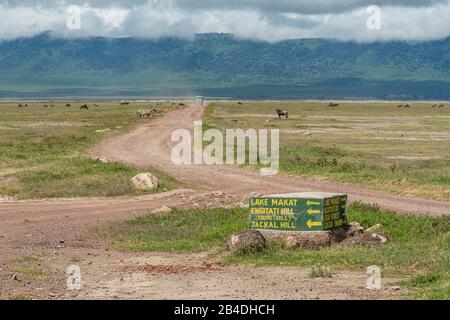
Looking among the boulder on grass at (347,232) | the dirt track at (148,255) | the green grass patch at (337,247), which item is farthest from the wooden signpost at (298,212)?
the dirt track at (148,255)

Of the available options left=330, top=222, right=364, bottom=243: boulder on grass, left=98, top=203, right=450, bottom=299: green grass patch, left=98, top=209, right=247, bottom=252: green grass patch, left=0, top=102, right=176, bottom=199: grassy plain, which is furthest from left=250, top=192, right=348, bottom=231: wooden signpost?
left=0, top=102, right=176, bottom=199: grassy plain

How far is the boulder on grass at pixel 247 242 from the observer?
2192 cm

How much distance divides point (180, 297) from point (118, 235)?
34.3 feet

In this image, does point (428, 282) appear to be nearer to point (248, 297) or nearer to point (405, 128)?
point (248, 297)

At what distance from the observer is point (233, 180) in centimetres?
3909

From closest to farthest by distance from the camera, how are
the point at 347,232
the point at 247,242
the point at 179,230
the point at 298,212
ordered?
the point at 247,242 → the point at 298,212 → the point at 347,232 → the point at 179,230

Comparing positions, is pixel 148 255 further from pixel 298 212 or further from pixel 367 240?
pixel 367 240

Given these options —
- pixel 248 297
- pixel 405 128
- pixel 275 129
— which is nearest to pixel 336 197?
pixel 248 297

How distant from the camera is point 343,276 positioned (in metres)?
18.8

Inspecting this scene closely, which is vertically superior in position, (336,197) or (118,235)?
(336,197)

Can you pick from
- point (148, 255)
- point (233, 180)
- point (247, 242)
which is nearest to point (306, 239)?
point (247, 242)

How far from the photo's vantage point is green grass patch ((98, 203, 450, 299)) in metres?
19.3

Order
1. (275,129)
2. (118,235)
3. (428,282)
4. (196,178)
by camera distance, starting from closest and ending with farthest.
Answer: (428,282), (118,235), (196,178), (275,129)

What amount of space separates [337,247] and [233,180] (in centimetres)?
1676
